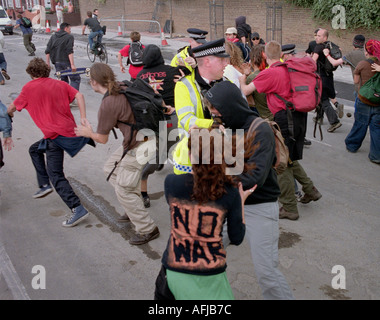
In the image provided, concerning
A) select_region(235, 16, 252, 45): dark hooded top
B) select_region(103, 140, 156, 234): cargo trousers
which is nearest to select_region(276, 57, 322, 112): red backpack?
select_region(103, 140, 156, 234): cargo trousers

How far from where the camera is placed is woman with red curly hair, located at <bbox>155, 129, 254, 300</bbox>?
8.30 ft

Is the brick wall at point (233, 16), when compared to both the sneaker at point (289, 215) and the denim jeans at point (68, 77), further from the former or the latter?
the sneaker at point (289, 215)

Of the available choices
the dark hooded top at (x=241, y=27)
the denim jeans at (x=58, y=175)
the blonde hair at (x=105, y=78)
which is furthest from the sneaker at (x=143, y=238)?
the dark hooded top at (x=241, y=27)

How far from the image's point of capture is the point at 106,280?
4238 millimetres

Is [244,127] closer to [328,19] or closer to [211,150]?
[211,150]

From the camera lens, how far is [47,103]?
5.12 meters

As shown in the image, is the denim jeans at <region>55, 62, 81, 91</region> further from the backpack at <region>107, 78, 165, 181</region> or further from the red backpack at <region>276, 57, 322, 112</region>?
the red backpack at <region>276, 57, 322, 112</region>

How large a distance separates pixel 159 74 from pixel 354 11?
12.2 meters

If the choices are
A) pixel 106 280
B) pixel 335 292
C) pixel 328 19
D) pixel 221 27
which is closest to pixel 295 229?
pixel 335 292

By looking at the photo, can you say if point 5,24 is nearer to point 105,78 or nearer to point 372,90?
point 372,90

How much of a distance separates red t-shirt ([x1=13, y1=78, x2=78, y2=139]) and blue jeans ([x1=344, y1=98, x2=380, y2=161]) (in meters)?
4.55

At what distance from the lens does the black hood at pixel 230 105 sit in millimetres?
3172
